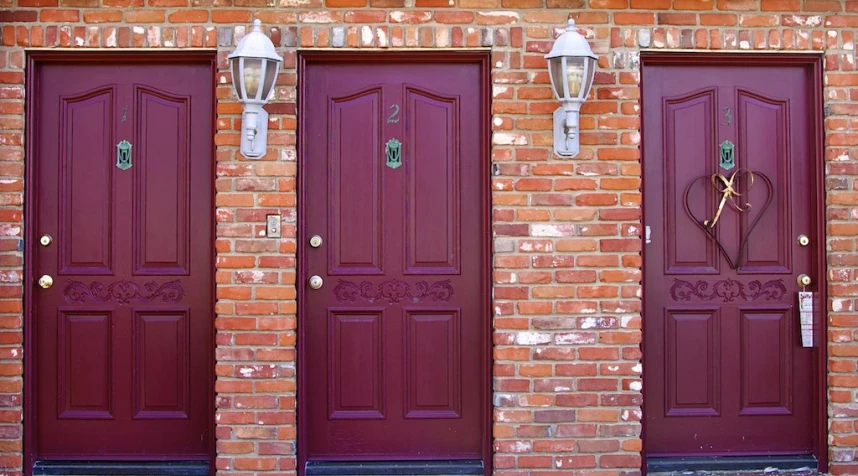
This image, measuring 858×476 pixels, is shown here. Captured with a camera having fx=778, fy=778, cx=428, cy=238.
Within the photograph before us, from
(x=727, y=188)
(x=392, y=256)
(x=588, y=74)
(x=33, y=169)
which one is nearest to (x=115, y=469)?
(x=33, y=169)

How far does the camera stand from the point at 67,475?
3852 mm

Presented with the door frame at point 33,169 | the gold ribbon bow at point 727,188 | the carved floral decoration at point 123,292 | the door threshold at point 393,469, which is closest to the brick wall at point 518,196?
the door frame at point 33,169

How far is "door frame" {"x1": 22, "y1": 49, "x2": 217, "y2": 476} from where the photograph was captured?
3.81 meters

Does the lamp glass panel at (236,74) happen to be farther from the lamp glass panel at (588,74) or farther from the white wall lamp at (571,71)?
the lamp glass panel at (588,74)

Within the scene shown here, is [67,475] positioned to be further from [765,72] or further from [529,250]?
[765,72]

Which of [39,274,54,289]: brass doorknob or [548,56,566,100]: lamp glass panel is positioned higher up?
[548,56,566,100]: lamp glass panel

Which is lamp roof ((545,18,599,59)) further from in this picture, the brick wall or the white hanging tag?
the white hanging tag

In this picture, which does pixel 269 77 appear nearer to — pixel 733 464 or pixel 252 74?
pixel 252 74

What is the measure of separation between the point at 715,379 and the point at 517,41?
199 cm

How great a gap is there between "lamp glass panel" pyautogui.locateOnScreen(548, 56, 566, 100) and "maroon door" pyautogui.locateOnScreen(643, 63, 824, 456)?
59cm

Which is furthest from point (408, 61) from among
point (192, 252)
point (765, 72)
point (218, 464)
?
point (218, 464)

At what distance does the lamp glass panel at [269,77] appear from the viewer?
353cm

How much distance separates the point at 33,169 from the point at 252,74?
1.26 meters

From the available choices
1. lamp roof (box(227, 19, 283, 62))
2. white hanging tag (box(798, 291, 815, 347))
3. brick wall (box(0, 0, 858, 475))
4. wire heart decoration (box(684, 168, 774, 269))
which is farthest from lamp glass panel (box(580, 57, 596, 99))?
white hanging tag (box(798, 291, 815, 347))
